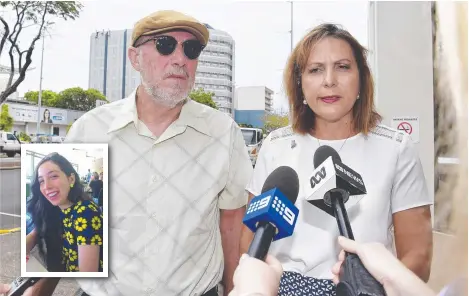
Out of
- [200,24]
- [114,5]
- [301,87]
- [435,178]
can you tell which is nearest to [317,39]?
[301,87]

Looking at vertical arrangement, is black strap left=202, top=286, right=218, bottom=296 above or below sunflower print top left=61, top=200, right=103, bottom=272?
below

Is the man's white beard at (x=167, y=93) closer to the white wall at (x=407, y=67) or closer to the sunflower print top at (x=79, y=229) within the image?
the sunflower print top at (x=79, y=229)

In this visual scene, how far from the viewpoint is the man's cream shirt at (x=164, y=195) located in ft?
4.20

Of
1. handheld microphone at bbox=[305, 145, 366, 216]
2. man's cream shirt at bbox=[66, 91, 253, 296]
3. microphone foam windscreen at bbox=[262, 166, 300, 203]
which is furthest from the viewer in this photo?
man's cream shirt at bbox=[66, 91, 253, 296]

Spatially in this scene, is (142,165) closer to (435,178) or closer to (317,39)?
(317,39)

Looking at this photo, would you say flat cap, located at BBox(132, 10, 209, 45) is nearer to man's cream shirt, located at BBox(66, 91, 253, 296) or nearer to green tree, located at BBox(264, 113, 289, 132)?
man's cream shirt, located at BBox(66, 91, 253, 296)

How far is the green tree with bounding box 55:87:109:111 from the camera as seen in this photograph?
4.45ft

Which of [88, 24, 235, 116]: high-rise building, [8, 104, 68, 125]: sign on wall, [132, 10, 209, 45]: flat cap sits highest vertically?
[132, 10, 209, 45]: flat cap

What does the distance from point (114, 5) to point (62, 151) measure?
0.52 m

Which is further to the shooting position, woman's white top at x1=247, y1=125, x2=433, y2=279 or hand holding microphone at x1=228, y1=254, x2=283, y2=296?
woman's white top at x1=247, y1=125, x2=433, y2=279

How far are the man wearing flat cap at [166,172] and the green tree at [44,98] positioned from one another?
0.15m

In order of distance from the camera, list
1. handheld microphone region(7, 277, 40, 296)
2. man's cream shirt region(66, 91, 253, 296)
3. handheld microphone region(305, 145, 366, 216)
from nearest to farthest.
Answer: handheld microphone region(305, 145, 366, 216), man's cream shirt region(66, 91, 253, 296), handheld microphone region(7, 277, 40, 296)

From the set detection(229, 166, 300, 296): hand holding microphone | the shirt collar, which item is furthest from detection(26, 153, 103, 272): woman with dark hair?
detection(229, 166, 300, 296): hand holding microphone

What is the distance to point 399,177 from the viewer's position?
41.6 inches
